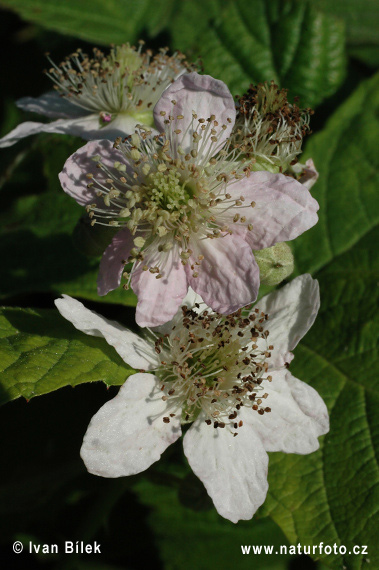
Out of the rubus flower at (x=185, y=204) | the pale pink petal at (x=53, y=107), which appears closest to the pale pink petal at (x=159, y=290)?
the rubus flower at (x=185, y=204)

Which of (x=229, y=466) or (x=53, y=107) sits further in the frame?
(x=53, y=107)

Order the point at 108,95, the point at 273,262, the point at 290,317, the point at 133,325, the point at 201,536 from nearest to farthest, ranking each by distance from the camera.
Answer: the point at 273,262
the point at 290,317
the point at 133,325
the point at 108,95
the point at 201,536

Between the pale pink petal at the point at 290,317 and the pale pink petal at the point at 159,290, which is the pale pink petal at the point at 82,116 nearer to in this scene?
the pale pink petal at the point at 159,290

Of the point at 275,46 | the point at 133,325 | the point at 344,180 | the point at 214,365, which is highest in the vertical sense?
the point at 275,46

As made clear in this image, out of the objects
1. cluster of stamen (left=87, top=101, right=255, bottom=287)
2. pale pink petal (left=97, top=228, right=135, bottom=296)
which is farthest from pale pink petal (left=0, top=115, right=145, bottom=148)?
pale pink petal (left=97, top=228, right=135, bottom=296)

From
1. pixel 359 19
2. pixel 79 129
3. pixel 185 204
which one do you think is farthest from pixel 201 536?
pixel 359 19

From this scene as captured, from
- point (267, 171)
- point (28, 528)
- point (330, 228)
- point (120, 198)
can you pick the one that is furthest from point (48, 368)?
point (330, 228)

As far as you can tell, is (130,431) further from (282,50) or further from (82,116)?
(282,50)
